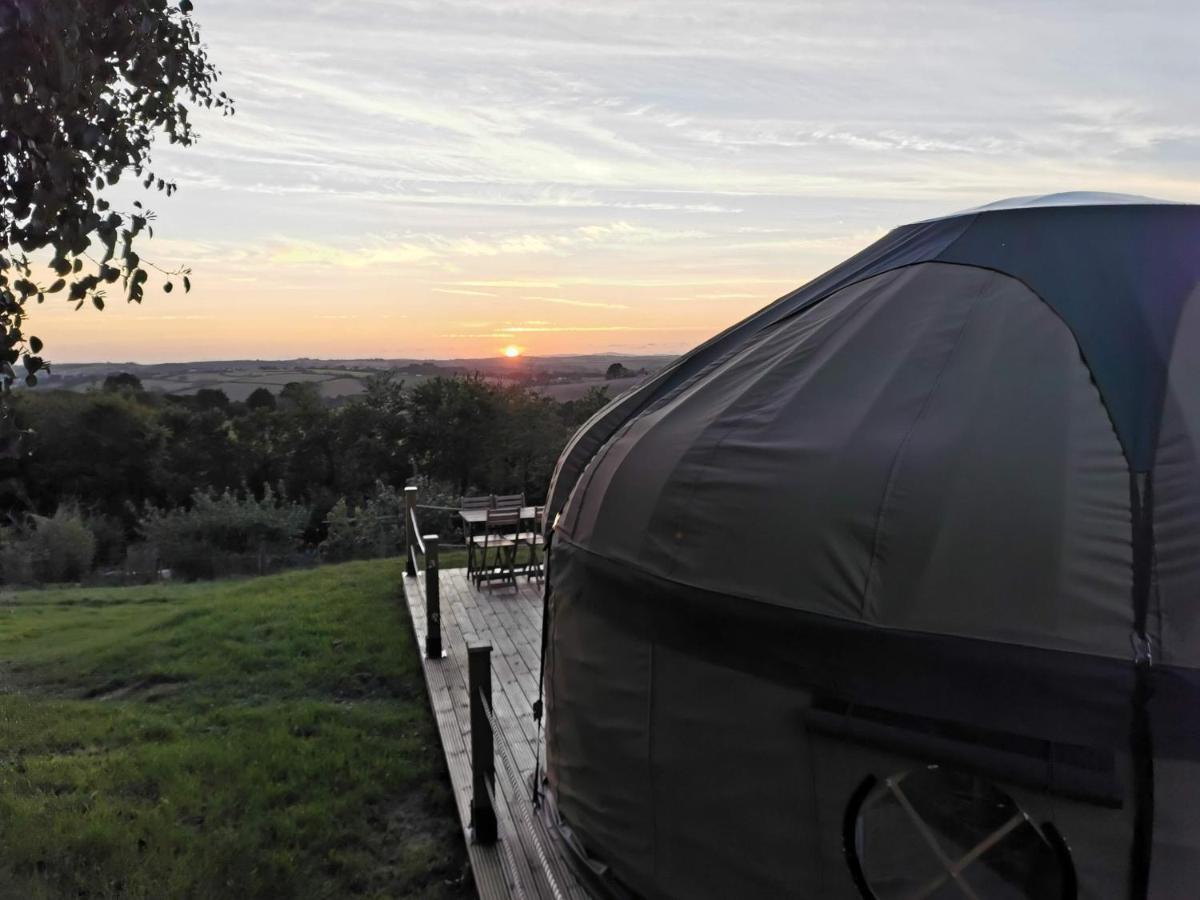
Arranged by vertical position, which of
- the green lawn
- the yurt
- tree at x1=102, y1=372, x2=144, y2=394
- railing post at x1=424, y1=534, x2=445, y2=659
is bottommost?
the green lawn

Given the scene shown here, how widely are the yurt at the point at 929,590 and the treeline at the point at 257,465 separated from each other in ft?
37.5

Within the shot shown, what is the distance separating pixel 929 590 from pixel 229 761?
419 centimetres

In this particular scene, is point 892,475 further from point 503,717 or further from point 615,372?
point 615,372

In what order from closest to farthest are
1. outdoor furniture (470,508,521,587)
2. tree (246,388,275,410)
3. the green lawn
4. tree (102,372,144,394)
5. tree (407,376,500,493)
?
1. the green lawn
2. outdoor furniture (470,508,521,587)
3. tree (407,376,500,493)
4. tree (102,372,144,394)
5. tree (246,388,275,410)

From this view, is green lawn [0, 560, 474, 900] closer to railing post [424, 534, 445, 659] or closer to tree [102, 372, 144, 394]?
railing post [424, 534, 445, 659]

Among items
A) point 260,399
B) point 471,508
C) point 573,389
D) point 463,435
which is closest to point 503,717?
point 471,508

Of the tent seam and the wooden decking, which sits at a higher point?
the tent seam

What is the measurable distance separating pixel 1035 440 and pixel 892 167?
19.2 ft

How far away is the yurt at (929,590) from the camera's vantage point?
2.04m

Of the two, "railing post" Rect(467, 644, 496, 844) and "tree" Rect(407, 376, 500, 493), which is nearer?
"railing post" Rect(467, 644, 496, 844)

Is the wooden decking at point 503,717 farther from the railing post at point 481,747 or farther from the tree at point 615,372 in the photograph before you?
the tree at point 615,372

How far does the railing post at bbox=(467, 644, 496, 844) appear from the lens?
11.6 feet

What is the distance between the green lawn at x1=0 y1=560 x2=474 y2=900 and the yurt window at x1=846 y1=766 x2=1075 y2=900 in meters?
2.05

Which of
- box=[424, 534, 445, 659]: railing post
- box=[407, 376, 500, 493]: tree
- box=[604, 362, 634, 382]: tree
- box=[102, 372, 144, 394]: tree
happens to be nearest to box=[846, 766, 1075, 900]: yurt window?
box=[424, 534, 445, 659]: railing post
